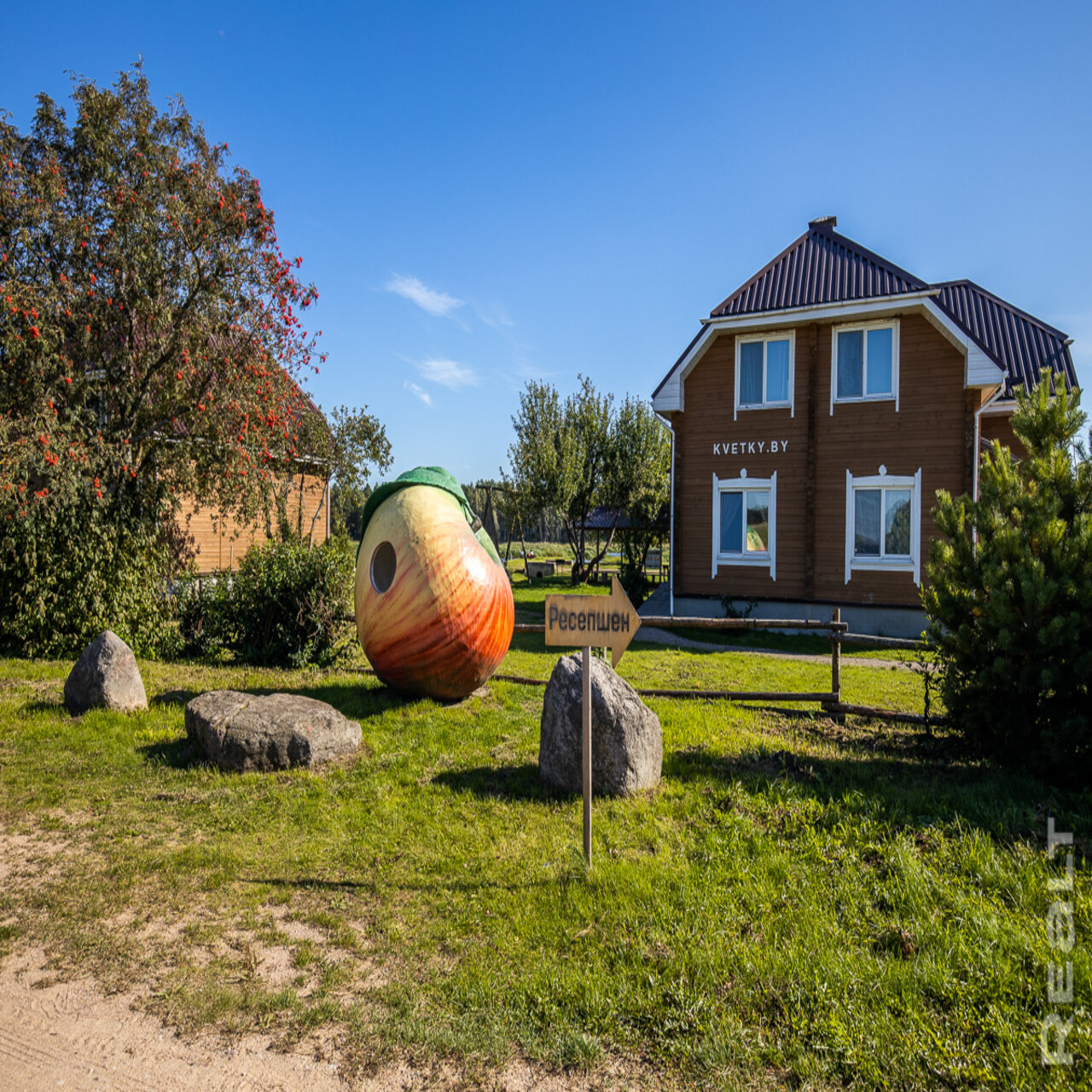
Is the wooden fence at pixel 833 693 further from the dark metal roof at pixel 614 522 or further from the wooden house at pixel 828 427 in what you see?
the dark metal roof at pixel 614 522

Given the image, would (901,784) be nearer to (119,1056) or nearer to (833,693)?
(833,693)

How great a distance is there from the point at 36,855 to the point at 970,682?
25.8 feet

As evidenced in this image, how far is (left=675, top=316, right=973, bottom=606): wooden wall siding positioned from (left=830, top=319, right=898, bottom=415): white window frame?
105 millimetres

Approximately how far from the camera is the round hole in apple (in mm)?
8219

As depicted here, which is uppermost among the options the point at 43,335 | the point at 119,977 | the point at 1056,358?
the point at 1056,358

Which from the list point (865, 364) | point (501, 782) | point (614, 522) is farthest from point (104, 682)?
point (614, 522)

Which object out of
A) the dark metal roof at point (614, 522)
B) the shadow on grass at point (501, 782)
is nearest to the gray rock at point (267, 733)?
the shadow on grass at point (501, 782)

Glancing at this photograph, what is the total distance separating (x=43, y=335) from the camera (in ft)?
33.5

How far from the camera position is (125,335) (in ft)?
36.8

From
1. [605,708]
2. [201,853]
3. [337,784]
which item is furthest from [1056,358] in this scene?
[201,853]

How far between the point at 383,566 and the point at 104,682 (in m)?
3.36

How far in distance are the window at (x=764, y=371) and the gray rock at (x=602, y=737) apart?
14.1 meters

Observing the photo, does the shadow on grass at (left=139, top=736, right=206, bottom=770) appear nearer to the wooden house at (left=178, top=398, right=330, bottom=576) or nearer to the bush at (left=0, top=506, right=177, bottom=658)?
the bush at (left=0, top=506, right=177, bottom=658)

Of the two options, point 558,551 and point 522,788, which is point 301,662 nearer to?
point 522,788
